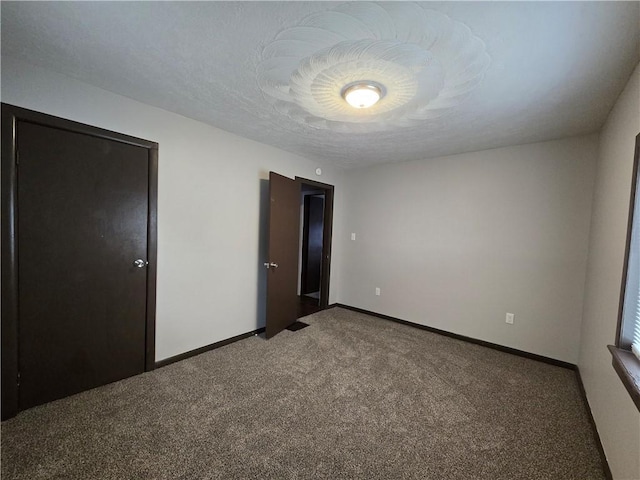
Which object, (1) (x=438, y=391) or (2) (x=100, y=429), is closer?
(2) (x=100, y=429)

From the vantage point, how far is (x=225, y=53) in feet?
4.94

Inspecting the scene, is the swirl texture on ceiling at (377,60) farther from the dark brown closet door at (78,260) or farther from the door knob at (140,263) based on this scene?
the door knob at (140,263)

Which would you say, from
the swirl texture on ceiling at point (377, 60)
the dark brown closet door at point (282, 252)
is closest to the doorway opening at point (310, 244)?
the dark brown closet door at point (282, 252)

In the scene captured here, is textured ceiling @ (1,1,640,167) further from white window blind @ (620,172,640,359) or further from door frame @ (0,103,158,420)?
white window blind @ (620,172,640,359)

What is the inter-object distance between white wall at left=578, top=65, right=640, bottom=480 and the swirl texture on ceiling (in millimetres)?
1023

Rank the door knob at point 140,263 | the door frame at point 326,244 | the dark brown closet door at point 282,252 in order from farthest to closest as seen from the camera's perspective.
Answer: the door frame at point 326,244
the dark brown closet door at point 282,252
the door knob at point 140,263

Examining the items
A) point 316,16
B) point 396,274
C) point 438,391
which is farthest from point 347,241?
point 316,16

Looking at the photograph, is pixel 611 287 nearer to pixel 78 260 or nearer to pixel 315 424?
pixel 315 424

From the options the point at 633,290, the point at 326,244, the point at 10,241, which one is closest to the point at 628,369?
the point at 633,290

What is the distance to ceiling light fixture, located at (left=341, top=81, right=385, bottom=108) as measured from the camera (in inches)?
67.9

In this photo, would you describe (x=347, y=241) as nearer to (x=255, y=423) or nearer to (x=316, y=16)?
(x=255, y=423)

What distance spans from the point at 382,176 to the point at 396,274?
1.50 meters

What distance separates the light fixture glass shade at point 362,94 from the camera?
173cm

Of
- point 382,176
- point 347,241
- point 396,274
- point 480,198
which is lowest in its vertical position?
point 396,274
